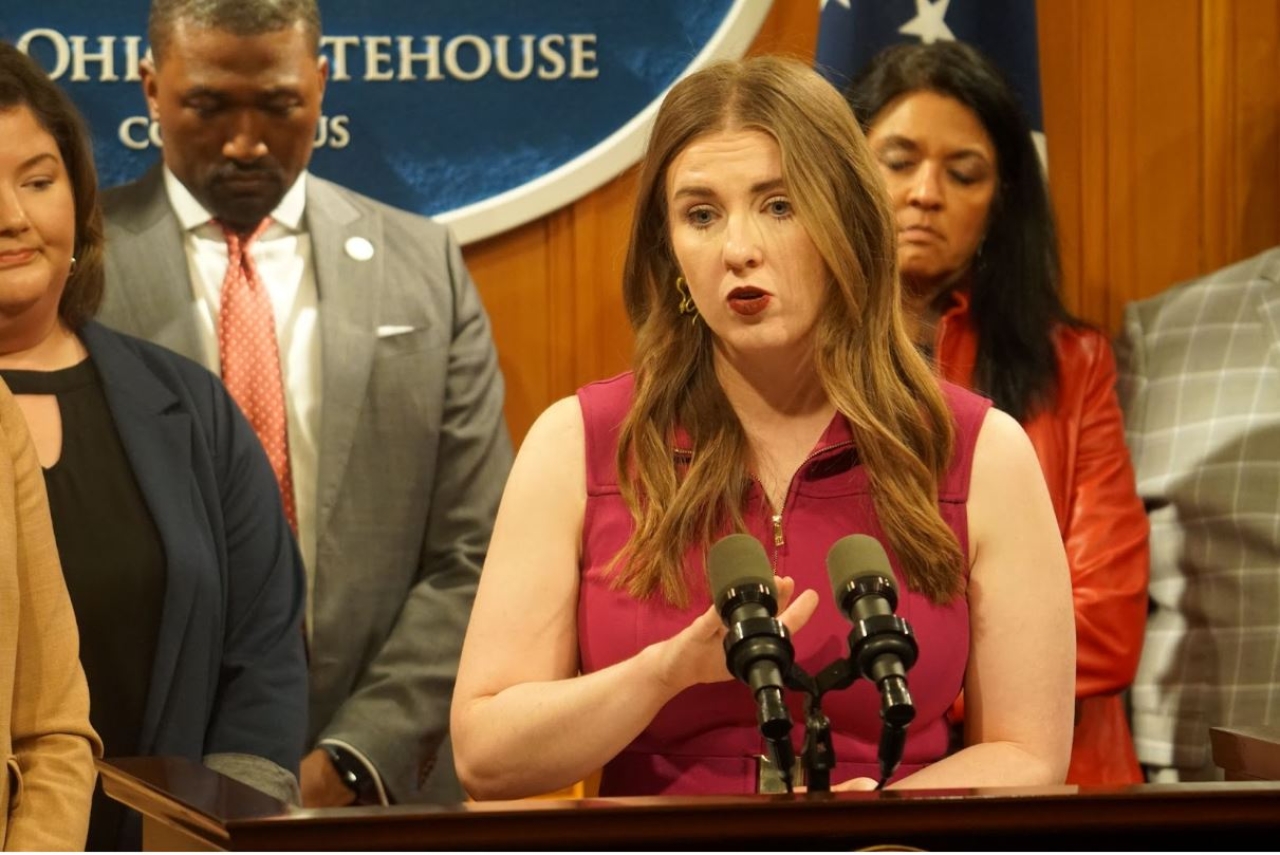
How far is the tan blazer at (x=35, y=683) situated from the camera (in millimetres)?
2105

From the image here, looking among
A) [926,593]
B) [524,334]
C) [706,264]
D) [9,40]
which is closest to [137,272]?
[9,40]

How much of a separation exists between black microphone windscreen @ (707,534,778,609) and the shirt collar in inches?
69.4

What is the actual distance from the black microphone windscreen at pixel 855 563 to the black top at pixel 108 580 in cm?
133

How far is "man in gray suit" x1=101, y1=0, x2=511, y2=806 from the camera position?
3.17 m

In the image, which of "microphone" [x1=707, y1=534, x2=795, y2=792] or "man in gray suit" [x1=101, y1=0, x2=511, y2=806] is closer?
"microphone" [x1=707, y1=534, x2=795, y2=792]

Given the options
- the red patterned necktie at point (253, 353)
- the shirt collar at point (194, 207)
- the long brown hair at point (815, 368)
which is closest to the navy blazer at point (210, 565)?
the red patterned necktie at point (253, 353)

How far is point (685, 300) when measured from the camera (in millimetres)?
2291

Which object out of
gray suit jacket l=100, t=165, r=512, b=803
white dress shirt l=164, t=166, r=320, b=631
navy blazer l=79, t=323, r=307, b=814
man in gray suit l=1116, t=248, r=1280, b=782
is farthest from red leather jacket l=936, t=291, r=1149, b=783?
navy blazer l=79, t=323, r=307, b=814

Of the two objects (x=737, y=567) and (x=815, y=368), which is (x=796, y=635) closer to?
(x=815, y=368)

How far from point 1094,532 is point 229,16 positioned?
176 centimetres

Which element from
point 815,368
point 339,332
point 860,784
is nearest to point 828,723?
point 860,784

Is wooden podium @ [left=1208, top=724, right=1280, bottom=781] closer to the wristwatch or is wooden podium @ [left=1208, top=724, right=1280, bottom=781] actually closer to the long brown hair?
the long brown hair

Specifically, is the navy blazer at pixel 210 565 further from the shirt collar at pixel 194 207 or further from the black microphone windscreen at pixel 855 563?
the black microphone windscreen at pixel 855 563

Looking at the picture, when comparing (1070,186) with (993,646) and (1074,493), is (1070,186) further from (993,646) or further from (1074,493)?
(993,646)
